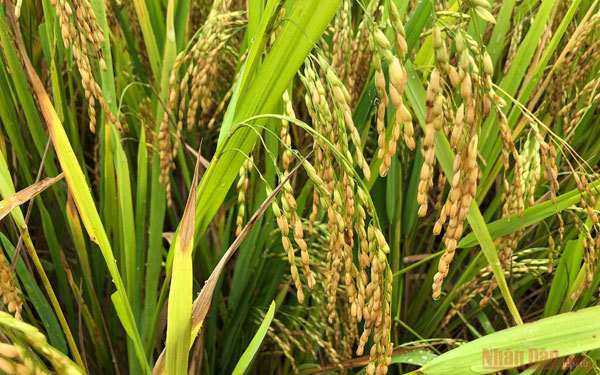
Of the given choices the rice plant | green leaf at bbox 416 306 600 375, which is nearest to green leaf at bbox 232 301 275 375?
the rice plant

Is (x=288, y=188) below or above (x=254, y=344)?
above

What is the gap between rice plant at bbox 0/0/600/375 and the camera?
73cm

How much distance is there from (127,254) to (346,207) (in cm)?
47

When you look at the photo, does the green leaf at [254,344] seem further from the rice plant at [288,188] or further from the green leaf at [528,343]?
the green leaf at [528,343]

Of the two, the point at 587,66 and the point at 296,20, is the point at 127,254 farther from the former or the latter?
the point at 587,66

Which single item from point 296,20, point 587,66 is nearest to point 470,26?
point 587,66

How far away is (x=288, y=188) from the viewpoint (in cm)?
76

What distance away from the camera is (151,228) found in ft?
3.61

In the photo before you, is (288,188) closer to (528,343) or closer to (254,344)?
(254,344)

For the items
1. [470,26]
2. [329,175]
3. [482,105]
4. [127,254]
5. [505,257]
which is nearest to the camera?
[482,105]

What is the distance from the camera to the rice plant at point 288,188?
0.73 metres

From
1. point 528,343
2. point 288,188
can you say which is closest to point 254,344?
point 288,188

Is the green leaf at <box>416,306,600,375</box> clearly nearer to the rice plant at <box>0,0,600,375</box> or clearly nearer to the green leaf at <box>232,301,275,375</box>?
the rice plant at <box>0,0,600,375</box>

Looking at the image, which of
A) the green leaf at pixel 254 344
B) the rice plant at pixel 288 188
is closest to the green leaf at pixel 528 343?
the rice plant at pixel 288 188
